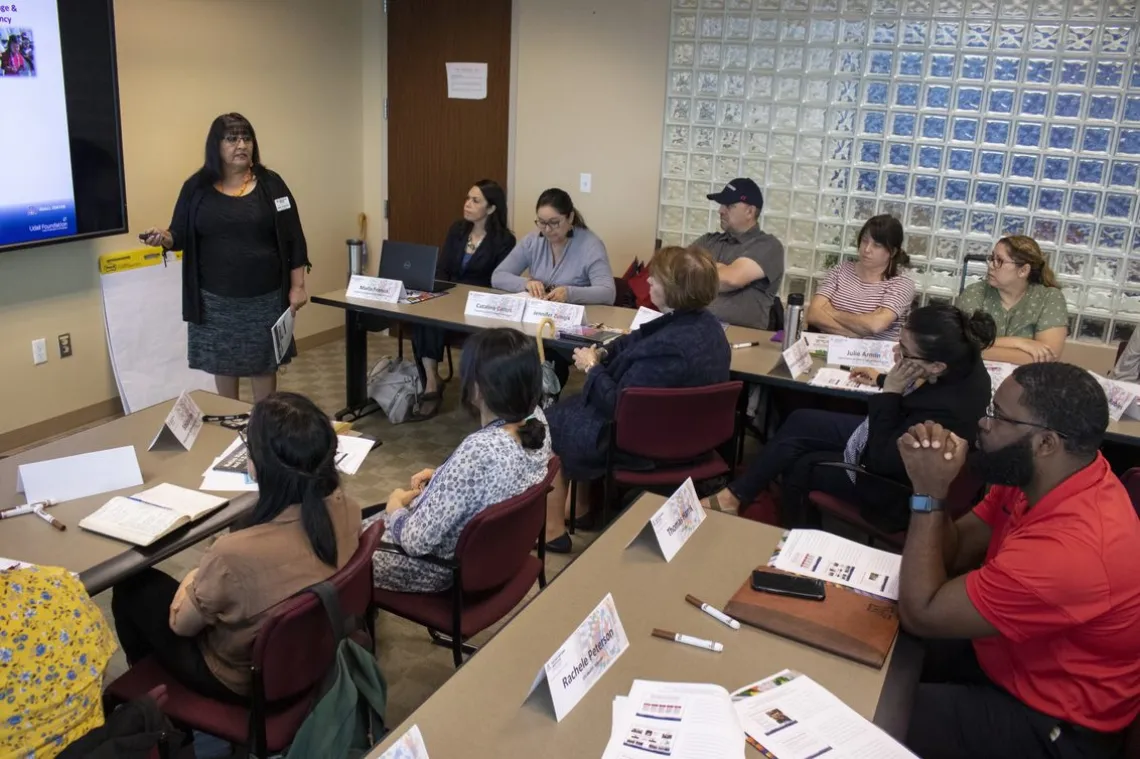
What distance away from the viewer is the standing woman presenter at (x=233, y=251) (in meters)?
3.79

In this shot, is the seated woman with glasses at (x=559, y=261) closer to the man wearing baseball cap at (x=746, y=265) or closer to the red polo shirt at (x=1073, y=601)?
the man wearing baseball cap at (x=746, y=265)

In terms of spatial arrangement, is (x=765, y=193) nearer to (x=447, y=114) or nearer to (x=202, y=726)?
(x=447, y=114)

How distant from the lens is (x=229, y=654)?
1861 mm

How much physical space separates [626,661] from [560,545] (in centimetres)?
176

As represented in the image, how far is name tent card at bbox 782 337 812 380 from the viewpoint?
3.44m

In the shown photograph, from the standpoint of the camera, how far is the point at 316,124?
5.59m

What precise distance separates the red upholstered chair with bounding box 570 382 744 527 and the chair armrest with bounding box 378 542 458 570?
38.4 inches

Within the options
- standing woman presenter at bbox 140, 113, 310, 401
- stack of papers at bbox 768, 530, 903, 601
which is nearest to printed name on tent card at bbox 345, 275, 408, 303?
standing woman presenter at bbox 140, 113, 310, 401

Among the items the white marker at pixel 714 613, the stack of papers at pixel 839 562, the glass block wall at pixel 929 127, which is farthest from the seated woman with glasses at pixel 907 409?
the glass block wall at pixel 929 127

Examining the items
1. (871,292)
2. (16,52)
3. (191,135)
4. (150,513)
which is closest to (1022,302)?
(871,292)

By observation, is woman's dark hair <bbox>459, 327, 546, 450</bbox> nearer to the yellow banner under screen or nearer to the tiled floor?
the tiled floor

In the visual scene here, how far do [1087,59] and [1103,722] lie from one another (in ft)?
11.3

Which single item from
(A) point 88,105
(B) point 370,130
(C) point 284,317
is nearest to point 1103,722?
(C) point 284,317

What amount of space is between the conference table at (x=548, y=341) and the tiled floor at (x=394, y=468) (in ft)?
0.96
